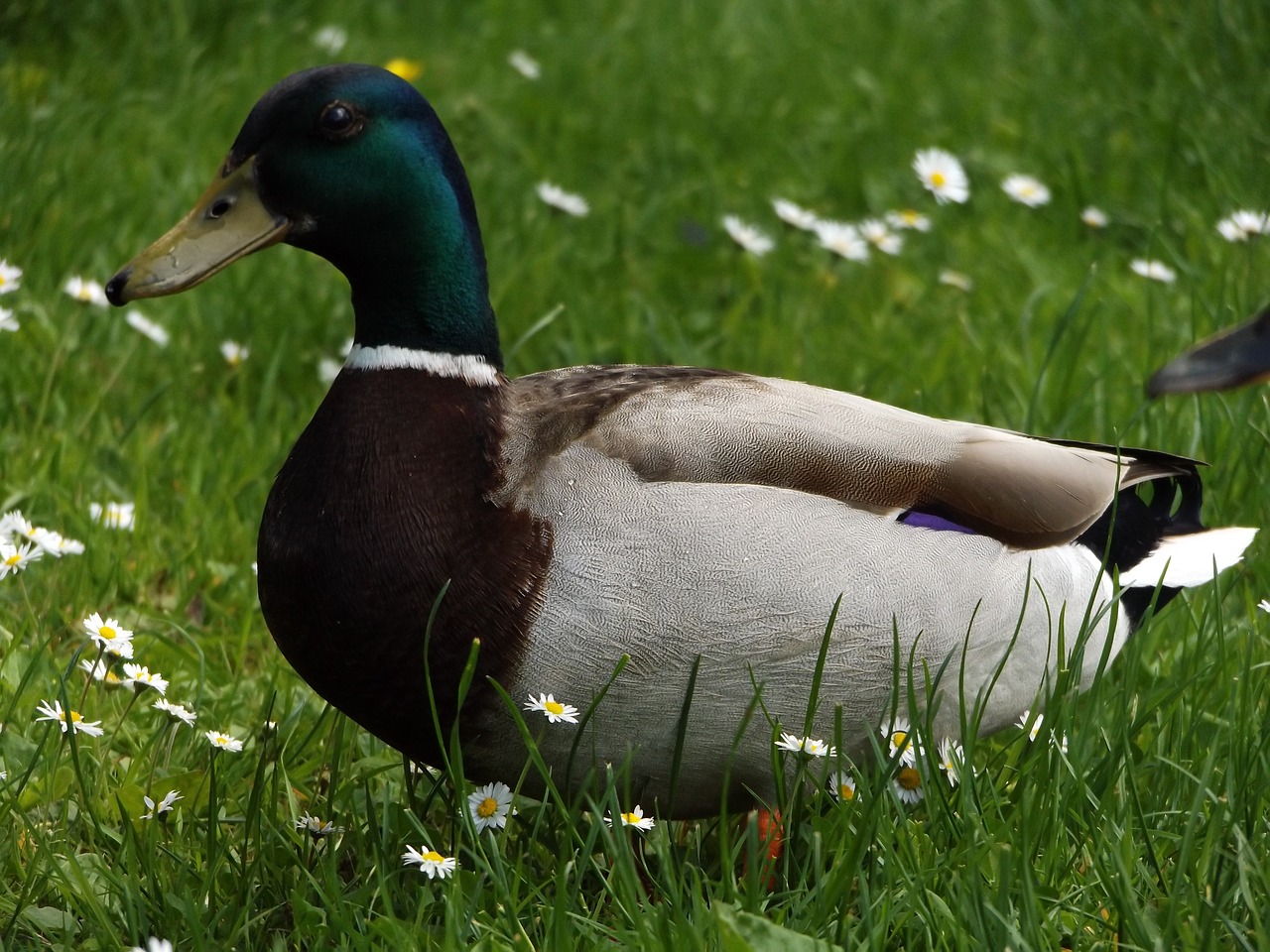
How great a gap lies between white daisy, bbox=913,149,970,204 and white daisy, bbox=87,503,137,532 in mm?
2639

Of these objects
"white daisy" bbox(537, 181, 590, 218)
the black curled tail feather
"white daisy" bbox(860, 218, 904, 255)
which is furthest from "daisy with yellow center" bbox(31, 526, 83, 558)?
"white daisy" bbox(860, 218, 904, 255)

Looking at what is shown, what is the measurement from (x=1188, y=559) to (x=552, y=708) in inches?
53.5

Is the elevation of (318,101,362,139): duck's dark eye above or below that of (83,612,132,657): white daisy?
above

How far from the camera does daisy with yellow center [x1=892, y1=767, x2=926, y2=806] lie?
108 inches

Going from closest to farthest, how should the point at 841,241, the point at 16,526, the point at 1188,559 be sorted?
the point at 16,526 < the point at 1188,559 < the point at 841,241

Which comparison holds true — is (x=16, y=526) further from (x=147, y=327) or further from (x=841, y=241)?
(x=841, y=241)

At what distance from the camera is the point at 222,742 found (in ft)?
9.43

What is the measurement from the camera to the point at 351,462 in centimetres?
273

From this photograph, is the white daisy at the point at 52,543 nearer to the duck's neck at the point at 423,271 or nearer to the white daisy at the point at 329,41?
the duck's neck at the point at 423,271

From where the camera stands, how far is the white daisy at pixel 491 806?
2.64 metres

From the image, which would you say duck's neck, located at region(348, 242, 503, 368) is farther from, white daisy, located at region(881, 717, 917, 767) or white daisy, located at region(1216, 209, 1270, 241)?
white daisy, located at region(1216, 209, 1270, 241)

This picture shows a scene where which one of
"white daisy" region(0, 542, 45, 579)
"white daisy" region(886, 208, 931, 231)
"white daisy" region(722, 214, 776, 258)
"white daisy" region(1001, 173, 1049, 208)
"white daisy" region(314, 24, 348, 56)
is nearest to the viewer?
"white daisy" region(0, 542, 45, 579)

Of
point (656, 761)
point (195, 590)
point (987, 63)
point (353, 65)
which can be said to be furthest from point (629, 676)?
point (987, 63)

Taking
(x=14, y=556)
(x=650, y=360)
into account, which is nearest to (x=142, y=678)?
(x=14, y=556)
